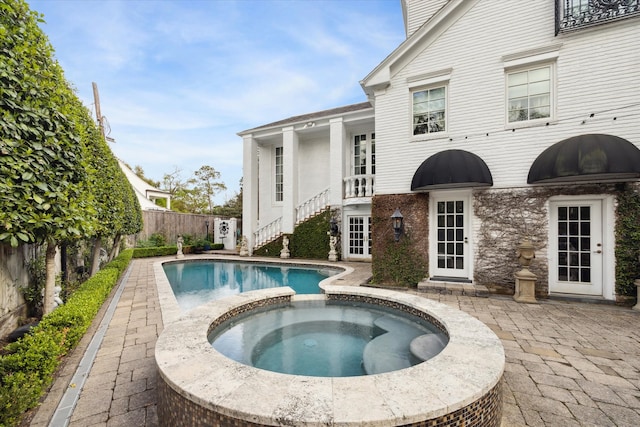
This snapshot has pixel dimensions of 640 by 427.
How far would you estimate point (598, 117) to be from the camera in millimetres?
5988

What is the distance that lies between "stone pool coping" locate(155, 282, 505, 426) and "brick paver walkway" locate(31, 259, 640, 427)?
1.62 ft

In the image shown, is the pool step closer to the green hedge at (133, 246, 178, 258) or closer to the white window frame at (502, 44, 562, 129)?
the white window frame at (502, 44, 562, 129)

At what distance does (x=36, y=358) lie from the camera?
8.99 feet

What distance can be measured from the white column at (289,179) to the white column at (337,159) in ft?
7.23

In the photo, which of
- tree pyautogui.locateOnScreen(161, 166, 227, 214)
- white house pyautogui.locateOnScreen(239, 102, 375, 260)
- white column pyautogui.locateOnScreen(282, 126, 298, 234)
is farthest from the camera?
tree pyautogui.locateOnScreen(161, 166, 227, 214)

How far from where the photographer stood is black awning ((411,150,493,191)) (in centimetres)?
647

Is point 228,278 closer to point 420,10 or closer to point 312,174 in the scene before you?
point 312,174

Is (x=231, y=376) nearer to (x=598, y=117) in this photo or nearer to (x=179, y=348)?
(x=179, y=348)

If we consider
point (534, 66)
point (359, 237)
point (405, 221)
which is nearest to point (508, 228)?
point (405, 221)

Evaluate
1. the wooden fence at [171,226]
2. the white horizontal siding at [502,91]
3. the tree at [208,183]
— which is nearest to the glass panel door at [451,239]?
the white horizontal siding at [502,91]

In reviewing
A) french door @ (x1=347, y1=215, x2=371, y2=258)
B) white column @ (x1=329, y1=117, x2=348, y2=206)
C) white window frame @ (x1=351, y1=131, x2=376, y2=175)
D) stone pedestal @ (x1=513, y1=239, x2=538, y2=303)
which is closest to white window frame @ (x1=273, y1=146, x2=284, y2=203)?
white column @ (x1=329, y1=117, x2=348, y2=206)

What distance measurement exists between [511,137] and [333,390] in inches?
284

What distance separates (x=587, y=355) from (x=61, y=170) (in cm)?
760

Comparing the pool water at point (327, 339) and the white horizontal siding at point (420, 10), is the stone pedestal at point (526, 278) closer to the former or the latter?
the pool water at point (327, 339)
